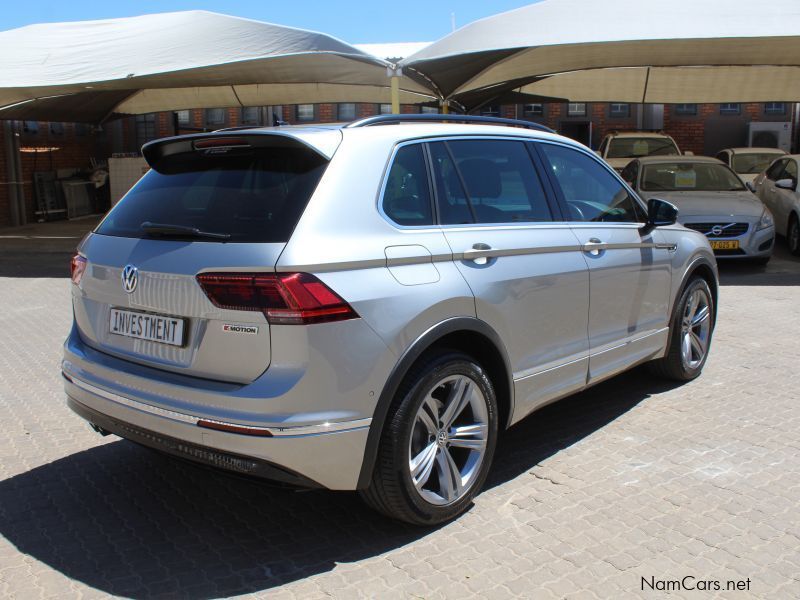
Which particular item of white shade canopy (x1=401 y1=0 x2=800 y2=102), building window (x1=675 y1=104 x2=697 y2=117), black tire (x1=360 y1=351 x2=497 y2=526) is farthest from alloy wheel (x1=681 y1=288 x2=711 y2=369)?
building window (x1=675 y1=104 x2=697 y2=117)

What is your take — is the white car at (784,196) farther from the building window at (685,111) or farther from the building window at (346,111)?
the building window at (346,111)

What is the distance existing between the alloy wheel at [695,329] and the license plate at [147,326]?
12.0ft

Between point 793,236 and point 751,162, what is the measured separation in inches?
209

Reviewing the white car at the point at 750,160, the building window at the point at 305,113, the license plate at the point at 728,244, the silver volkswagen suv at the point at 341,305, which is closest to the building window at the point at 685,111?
the white car at the point at 750,160

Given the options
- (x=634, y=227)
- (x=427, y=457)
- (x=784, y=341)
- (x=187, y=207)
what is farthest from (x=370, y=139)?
(x=784, y=341)

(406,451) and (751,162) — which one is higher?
(751,162)

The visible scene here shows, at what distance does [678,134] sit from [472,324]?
894 inches

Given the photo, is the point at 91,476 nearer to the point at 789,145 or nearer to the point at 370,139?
the point at 370,139

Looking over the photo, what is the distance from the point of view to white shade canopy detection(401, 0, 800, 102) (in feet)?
37.8

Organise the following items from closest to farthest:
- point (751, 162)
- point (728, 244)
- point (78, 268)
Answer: point (78, 268) → point (728, 244) → point (751, 162)

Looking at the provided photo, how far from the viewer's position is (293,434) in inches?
111

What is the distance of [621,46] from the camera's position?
1261 cm

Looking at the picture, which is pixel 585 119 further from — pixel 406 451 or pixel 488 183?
pixel 406 451

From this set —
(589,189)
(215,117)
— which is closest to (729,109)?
(215,117)
